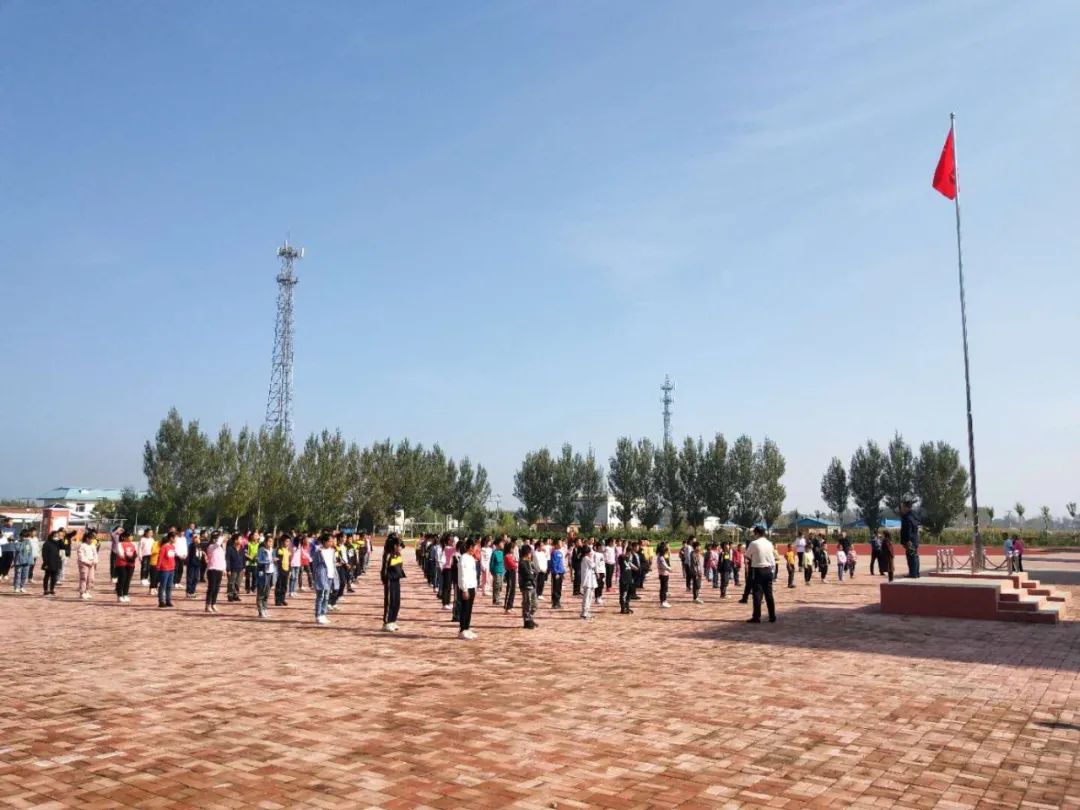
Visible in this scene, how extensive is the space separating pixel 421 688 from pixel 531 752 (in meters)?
2.74

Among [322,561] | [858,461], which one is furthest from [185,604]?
[858,461]

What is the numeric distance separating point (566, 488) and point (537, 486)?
292cm

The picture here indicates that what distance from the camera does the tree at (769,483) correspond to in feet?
242

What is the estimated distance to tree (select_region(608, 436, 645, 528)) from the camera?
251 ft

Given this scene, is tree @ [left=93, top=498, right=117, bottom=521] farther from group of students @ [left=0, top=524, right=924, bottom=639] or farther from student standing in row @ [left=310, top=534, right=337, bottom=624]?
student standing in row @ [left=310, top=534, right=337, bottom=624]

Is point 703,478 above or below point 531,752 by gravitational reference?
above

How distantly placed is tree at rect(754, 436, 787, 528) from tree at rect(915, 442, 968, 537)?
493 inches

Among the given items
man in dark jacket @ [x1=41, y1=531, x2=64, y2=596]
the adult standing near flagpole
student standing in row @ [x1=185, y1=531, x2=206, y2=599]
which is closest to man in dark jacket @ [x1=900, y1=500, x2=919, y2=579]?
the adult standing near flagpole

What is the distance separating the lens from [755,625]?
46.8 feet

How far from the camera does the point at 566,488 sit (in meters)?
77.9

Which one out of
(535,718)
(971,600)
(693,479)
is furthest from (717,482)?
(535,718)

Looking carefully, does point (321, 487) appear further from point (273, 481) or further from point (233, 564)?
point (233, 564)

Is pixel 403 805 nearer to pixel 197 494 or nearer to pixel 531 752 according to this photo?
pixel 531 752

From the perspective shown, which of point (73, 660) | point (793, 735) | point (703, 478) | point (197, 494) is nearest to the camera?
point (793, 735)
